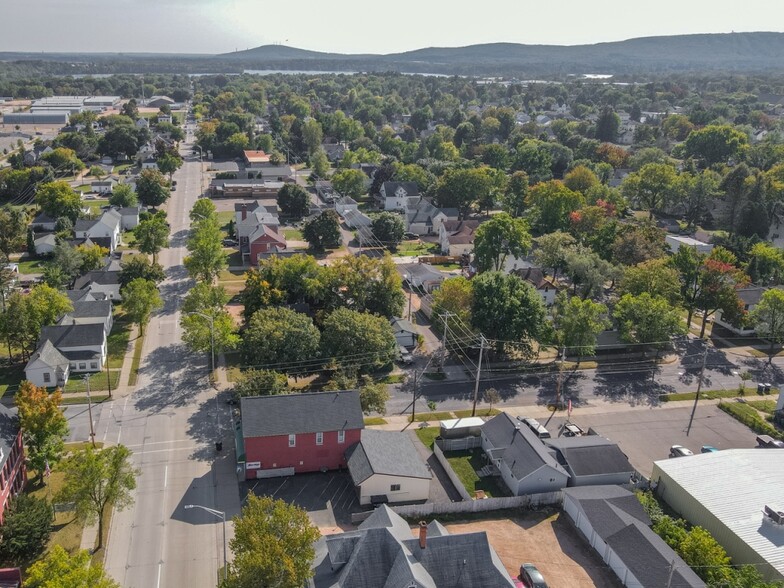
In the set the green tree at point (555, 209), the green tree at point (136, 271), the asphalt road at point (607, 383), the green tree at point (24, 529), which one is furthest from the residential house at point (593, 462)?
the green tree at point (555, 209)

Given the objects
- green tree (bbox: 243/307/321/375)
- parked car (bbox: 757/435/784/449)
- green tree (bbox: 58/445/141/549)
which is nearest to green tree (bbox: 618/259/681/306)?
parked car (bbox: 757/435/784/449)

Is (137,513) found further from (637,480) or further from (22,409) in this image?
(637,480)

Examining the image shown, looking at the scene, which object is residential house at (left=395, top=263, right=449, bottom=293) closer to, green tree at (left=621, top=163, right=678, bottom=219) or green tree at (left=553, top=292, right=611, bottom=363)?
green tree at (left=553, top=292, right=611, bottom=363)

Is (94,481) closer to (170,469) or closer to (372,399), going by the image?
(170,469)

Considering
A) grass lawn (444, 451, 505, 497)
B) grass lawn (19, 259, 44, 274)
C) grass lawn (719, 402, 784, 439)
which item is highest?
grass lawn (19, 259, 44, 274)

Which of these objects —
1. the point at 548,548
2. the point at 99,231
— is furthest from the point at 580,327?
the point at 99,231

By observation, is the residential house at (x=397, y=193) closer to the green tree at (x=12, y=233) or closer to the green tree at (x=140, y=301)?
the green tree at (x=12, y=233)
